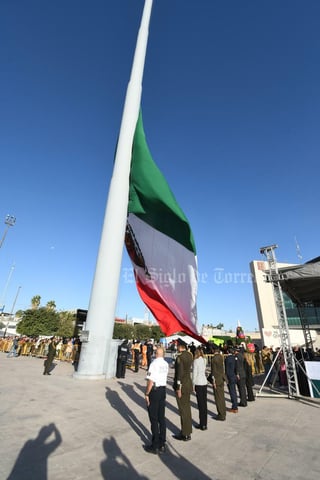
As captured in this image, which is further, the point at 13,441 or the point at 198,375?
the point at 198,375

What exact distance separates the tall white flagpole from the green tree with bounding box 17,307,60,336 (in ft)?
143

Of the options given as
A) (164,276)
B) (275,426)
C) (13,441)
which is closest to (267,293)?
(164,276)

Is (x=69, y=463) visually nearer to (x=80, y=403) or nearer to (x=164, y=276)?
(x=80, y=403)

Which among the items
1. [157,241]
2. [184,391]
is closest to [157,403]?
[184,391]

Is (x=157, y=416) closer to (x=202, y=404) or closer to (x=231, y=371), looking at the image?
(x=202, y=404)

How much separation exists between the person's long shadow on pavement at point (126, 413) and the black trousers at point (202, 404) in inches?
50.3

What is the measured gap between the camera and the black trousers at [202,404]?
5.65m

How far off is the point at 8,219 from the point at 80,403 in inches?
2117

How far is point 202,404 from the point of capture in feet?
19.1

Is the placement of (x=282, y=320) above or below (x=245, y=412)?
above

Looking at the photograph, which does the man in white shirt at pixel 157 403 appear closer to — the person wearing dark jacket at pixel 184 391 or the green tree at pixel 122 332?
the person wearing dark jacket at pixel 184 391

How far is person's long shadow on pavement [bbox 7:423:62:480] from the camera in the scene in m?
3.27

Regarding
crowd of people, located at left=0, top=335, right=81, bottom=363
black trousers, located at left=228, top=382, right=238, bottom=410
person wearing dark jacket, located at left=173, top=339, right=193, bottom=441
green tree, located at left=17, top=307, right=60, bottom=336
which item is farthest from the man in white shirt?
green tree, located at left=17, top=307, right=60, bottom=336

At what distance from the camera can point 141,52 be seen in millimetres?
16250
